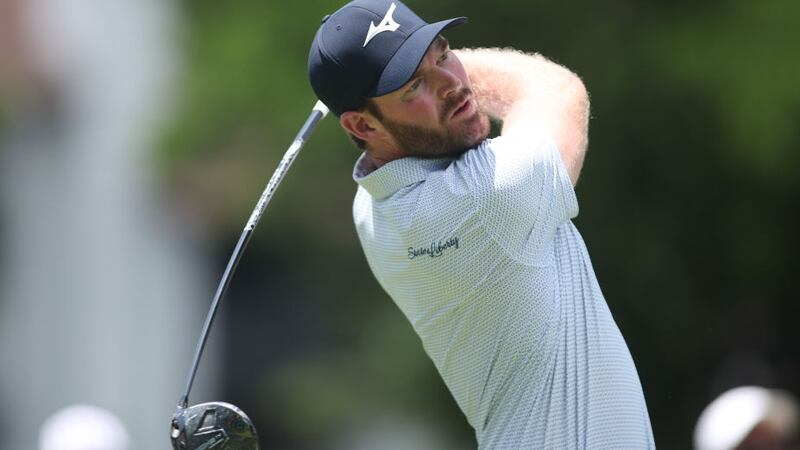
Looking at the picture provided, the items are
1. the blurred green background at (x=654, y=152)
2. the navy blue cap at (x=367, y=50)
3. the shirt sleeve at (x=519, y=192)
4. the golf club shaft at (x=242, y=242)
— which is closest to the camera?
the shirt sleeve at (x=519, y=192)

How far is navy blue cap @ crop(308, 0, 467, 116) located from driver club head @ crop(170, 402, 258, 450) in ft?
2.65

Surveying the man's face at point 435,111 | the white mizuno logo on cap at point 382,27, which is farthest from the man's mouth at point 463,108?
the white mizuno logo on cap at point 382,27

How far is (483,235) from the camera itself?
3.77 meters

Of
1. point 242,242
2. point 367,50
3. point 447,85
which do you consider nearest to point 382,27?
point 367,50

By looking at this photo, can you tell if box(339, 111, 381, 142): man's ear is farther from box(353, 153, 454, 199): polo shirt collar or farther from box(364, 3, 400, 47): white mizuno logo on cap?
box(364, 3, 400, 47): white mizuno logo on cap

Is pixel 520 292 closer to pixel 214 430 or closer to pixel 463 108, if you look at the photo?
pixel 463 108

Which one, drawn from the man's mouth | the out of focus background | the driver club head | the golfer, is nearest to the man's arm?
the golfer

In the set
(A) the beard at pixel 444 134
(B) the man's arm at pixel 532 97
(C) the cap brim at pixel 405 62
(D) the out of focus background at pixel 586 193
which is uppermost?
(C) the cap brim at pixel 405 62

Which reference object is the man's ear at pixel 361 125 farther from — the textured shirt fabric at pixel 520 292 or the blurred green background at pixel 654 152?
the blurred green background at pixel 654 152

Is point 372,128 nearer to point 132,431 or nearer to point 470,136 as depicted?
point 470,136

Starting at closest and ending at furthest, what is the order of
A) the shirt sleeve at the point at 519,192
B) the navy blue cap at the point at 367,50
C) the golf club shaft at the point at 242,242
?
the shirt sleeve at the point at 519,192
the navy blue cap at the point at 367,50
the golf club shaft at the point at 242,242

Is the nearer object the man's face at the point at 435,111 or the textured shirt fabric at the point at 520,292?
the textured shirt fabric at the point at 520,292

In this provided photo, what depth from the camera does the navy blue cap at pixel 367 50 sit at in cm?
383

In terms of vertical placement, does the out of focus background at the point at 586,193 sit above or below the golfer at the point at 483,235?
below
